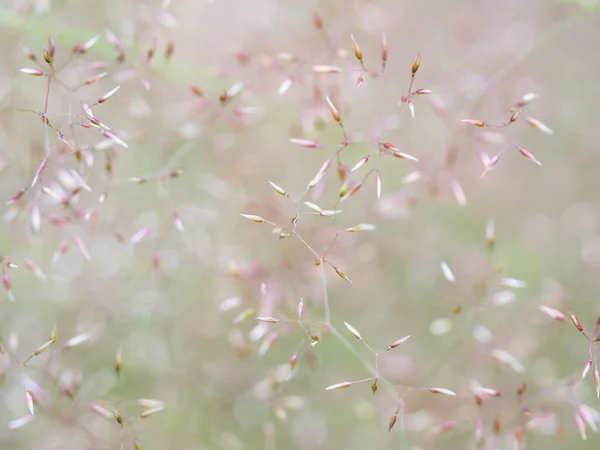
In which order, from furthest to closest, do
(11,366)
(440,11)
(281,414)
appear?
(440,11) < (11,366) < (281,414)

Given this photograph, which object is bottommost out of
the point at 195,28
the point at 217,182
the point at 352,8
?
the point at 217,182

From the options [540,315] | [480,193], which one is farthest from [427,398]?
[480,193]

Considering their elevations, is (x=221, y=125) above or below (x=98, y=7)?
below

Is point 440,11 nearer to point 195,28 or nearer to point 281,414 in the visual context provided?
point 195,28

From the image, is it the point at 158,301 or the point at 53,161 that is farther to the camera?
the point at 158,301

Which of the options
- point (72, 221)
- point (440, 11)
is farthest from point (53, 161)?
point (440, 11)

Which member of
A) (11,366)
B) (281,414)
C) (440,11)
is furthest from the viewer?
(440,11)

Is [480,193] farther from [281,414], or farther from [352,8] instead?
[281,414]
